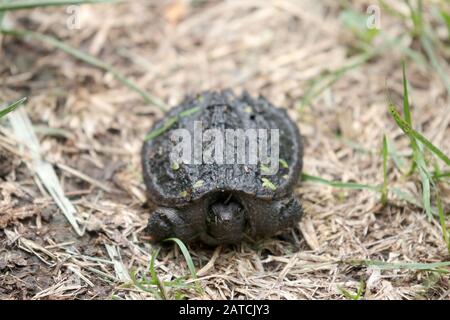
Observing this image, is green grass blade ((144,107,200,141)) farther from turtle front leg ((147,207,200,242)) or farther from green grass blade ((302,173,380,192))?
green grass blade ((302,173,380,192))

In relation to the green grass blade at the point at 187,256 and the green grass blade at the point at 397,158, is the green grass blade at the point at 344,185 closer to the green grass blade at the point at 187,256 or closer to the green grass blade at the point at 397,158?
the green grass blade at the point at 397,158

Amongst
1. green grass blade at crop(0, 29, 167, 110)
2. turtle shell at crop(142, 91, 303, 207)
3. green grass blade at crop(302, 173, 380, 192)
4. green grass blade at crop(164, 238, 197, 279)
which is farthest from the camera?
green grass blade at crop(0, 29, 167, 110)

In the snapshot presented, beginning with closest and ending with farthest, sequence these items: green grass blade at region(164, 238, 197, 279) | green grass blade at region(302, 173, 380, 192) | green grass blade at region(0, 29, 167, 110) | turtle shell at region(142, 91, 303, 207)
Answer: green grass blade at region(164, 238, 197, 279)
turtle shell at region(142, 91, 303, 207)
green grass blade at region(302, 173, 380, 192)
green grass blade at region(0, 29, 167, 110)

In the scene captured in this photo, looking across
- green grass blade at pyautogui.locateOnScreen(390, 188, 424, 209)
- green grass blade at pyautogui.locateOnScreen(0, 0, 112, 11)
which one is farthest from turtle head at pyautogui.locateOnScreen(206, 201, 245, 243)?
green grass blade at pyautogui.locateOnScreen(0, 0, 112, 11)

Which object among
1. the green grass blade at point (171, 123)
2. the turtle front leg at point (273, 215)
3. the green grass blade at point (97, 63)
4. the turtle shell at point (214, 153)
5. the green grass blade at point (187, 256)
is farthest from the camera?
the green grass blade at point (97, 63)

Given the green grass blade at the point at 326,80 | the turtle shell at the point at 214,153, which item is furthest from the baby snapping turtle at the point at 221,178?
the green grass blade at the point at 326,80

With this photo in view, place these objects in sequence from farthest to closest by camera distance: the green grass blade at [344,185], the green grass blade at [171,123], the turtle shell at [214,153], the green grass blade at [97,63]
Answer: the green grass blade at [97,63] → the green grass blade at [171,123] → the green grass blade at [344,185] → the turtle shell at [214,153]
